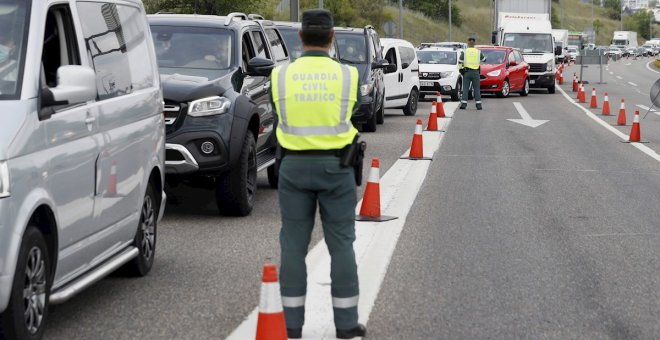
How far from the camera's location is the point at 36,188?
6410 mm

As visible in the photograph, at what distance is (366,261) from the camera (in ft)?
31.6

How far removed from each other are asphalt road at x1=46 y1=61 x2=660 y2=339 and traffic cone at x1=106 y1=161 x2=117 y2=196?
2.25 feet

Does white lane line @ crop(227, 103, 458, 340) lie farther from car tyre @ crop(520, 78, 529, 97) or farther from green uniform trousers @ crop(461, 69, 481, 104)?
car tyre @ crop(520, 78, 529, 97)

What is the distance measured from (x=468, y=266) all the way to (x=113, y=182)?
2852 mm

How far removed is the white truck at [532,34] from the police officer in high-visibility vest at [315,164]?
38.9 metres

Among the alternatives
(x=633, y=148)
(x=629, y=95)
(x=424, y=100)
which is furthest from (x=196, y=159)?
(x=629, y=95)

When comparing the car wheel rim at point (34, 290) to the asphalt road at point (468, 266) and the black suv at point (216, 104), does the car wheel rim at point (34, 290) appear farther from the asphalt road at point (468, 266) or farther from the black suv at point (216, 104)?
the black suv at point (216, 104)

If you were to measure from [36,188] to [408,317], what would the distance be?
2.34 meters

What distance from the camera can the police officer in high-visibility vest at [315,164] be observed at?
22.1ft

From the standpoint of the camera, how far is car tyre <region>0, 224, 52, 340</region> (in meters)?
6.22

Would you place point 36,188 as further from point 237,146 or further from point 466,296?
point 237,146

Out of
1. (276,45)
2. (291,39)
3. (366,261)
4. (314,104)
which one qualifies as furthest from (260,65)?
(291,39)

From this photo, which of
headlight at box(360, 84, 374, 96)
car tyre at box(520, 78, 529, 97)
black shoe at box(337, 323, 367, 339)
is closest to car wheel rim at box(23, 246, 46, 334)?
black shoe at box(337, 323, 367, 339)

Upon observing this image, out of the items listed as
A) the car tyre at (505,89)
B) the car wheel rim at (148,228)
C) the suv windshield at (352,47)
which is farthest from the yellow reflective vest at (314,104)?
the car tyre at (505,89)
